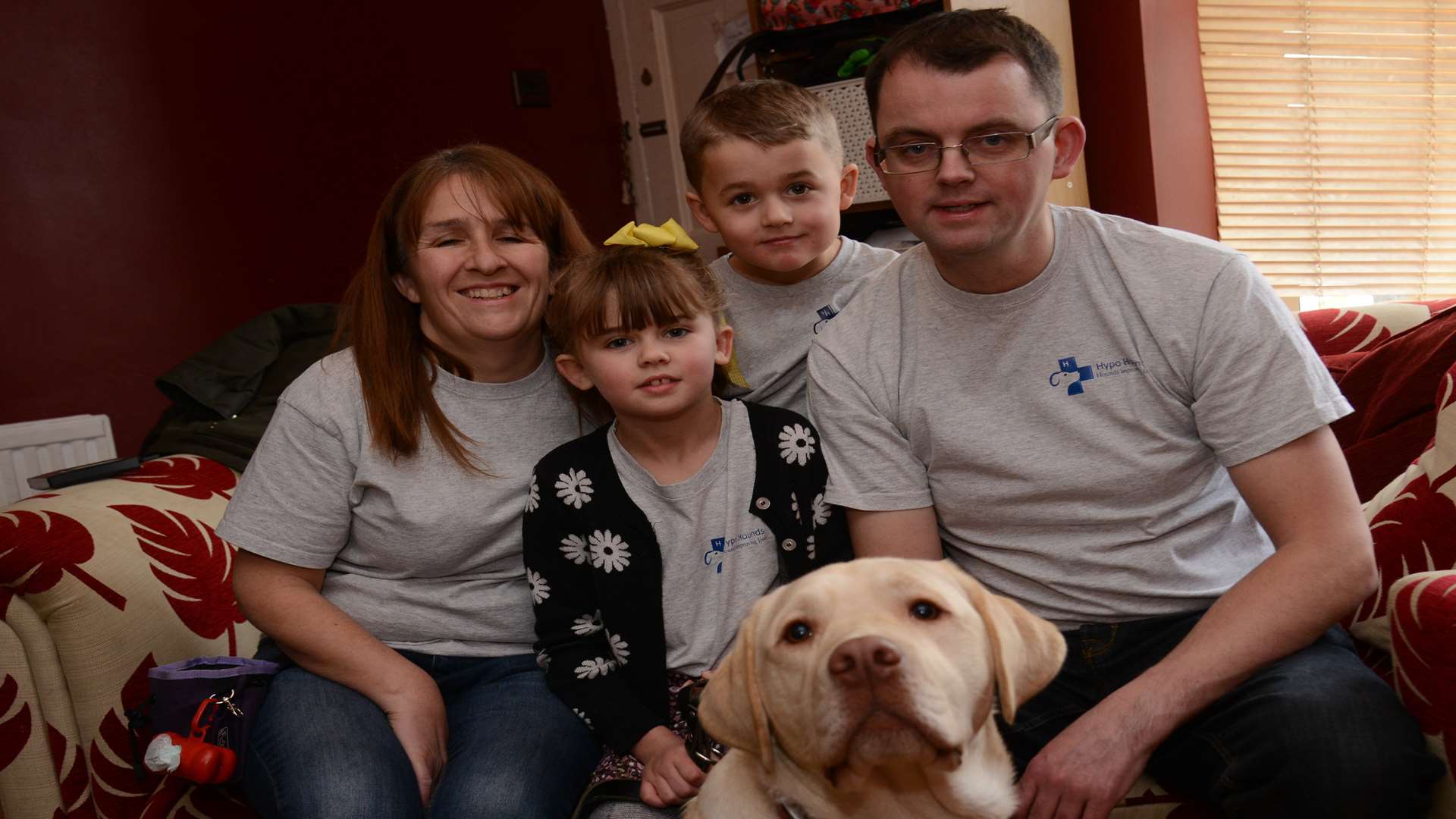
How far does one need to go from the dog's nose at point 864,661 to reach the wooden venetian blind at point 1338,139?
2.98m

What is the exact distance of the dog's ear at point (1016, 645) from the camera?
1145 mm

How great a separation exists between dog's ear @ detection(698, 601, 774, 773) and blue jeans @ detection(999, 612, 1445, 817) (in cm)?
61

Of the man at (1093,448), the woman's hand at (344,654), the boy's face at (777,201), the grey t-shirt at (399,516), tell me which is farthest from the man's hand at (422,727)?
the boy's face at (777,201)

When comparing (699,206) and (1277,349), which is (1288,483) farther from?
(699,206)

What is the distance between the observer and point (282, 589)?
5.53ft

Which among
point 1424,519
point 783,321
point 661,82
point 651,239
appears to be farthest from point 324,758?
point 661,82

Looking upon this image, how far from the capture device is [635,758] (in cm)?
159

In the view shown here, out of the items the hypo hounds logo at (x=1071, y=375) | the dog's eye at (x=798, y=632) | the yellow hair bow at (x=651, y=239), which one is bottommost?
the dog's eye at (x=798, y=632)

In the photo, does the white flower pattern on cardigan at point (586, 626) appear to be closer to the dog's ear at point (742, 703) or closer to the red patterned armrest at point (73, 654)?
the dog's ear at point (742, 703)

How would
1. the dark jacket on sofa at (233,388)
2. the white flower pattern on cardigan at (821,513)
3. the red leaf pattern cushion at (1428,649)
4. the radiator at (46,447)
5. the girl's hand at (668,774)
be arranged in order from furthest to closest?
the radiator at (46,447) → the dark jacket on sofa at (233,388) → the white flower pattern on cardigan at (821,513) → the girl's hand at (668,774) → the red leaf pattern cushion at (1428,649)

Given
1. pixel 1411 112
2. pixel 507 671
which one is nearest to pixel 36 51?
pixel 507 671

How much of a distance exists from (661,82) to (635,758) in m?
4.11

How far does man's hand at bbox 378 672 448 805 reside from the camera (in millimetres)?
1616

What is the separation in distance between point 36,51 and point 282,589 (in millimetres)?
2421
